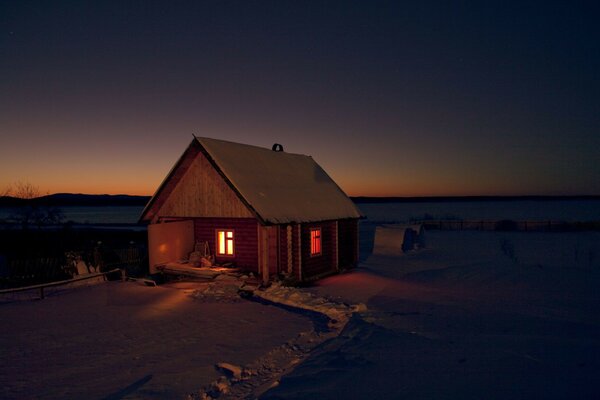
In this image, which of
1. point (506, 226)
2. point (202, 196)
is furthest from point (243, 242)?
point (506, 226)

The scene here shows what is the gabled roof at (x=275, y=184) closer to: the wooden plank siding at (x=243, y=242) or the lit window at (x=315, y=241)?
the lit window at (x=315, y=241)

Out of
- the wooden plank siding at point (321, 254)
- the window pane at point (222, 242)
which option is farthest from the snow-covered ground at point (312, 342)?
the window pane at point (222, 242)

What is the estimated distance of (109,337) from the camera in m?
9.51

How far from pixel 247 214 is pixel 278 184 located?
263 centimetres

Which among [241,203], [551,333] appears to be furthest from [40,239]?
[551,333]

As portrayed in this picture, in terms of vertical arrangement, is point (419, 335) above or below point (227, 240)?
below

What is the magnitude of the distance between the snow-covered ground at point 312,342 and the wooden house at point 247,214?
187 cm

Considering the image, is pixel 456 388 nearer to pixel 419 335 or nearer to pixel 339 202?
pixel 419 335

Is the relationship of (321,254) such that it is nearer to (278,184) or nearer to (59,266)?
(278,184)

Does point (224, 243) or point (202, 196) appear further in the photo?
point (224, 243)

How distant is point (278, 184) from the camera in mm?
17125

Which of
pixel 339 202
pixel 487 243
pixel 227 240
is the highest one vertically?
pixel 339 202

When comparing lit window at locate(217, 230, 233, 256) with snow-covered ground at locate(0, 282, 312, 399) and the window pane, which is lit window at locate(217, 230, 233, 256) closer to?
the window pane

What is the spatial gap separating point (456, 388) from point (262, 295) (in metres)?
8.53
